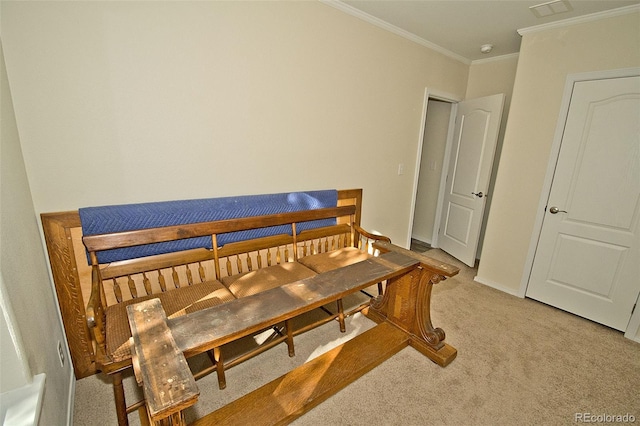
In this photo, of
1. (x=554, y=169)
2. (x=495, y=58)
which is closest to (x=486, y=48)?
(x=495, y=58)

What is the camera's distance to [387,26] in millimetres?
2572

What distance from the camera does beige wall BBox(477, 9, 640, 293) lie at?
2.21 meters

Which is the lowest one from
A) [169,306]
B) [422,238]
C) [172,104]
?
[422,238]

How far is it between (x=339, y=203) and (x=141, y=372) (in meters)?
2.02

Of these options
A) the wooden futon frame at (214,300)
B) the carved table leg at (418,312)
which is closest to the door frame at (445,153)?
the wooden futon frame at (214,300)

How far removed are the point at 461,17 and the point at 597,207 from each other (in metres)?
2.00

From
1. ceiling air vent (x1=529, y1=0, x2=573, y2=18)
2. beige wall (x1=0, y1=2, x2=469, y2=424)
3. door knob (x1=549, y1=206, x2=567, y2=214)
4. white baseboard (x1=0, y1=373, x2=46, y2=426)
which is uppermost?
ceiling air vent (x1=529, y1=0, x2=573, y2=18)

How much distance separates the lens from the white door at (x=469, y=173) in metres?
3.12

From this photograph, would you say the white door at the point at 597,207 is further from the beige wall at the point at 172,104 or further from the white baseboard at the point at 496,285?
the beige wall at the point at 172,104

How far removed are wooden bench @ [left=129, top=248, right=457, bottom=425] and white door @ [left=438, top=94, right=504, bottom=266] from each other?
5.76ft

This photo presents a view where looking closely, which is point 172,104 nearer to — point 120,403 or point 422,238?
point 120,403

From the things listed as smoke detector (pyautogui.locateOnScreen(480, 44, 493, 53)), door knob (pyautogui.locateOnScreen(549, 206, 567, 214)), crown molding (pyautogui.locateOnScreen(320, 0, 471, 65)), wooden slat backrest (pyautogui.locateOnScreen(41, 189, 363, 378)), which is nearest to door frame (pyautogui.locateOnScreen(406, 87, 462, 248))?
crown molding (pyautogui.locateOnScreen(320, 0, 471, 65))

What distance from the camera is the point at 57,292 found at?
5.17 ft

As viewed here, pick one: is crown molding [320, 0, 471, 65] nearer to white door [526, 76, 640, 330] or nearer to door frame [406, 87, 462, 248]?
door frame [406, 87, 462, 248]
